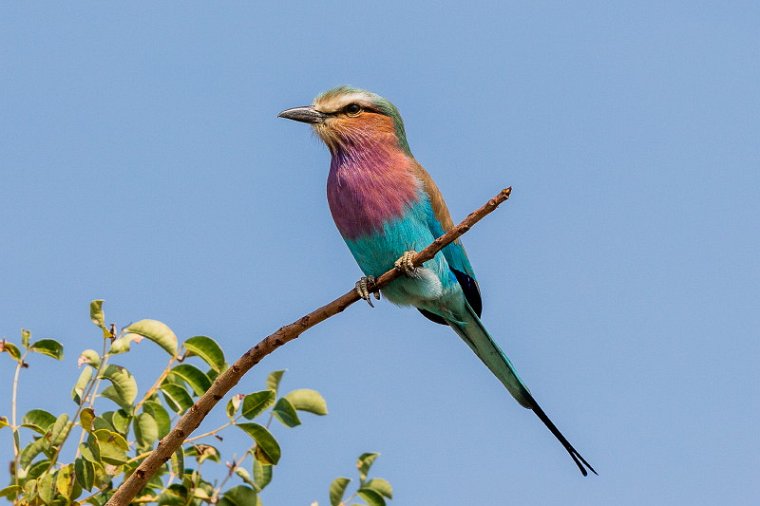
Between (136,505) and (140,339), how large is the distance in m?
0.53

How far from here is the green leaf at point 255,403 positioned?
3078 millimetres

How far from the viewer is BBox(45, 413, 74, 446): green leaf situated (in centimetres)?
300

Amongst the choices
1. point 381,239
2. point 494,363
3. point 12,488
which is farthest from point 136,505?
point 494,363

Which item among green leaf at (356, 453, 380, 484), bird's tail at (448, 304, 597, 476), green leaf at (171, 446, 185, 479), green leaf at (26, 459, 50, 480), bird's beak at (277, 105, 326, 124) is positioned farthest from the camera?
bird's beak at (277, 105, 326, 124)

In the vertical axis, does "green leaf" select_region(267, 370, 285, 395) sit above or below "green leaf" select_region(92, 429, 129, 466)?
above

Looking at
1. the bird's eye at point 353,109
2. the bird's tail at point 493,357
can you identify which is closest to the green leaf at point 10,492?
the bird's tail at point 493,357

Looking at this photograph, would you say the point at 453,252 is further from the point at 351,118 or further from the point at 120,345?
the point at 120,345

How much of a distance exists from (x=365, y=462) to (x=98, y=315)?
94cm

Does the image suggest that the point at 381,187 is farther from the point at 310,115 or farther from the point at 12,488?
the point at 12,488

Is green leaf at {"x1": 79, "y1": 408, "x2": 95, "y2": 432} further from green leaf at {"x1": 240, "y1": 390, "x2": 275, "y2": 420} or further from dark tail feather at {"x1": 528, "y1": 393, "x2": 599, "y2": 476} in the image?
dark tail feather at {"x1": 528, "y1": 393, "x2": 599, "y2": 476}

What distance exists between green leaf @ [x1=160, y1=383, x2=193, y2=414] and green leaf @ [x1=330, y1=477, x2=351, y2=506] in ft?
1.69

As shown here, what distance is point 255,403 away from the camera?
309cm

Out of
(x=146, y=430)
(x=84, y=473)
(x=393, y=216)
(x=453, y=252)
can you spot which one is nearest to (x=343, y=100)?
(x=393, y=216)

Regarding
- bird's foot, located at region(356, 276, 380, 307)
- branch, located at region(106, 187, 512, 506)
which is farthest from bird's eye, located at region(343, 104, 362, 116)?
branch, located at region(106, 187, 512, 506)
